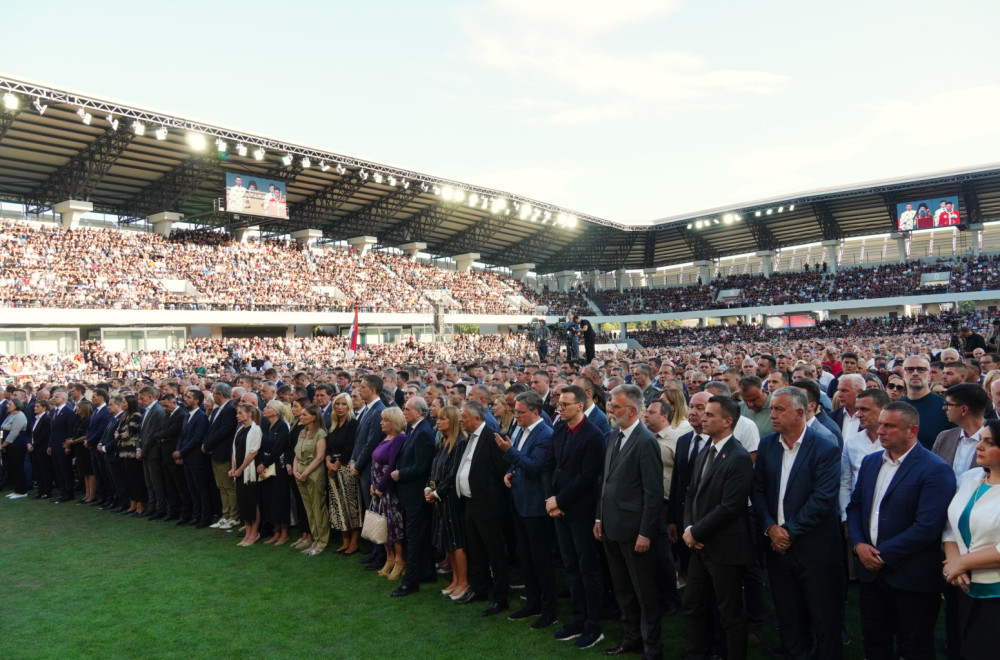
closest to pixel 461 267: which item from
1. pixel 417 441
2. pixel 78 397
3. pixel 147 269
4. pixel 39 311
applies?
pixel 147 269

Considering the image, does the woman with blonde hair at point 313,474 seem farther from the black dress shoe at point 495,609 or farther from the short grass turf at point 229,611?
the black dress shoe at point 495,609

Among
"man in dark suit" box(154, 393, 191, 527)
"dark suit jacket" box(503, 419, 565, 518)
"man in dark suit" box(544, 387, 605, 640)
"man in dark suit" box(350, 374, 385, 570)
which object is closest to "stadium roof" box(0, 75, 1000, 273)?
"man in dark suit" box(154, 393, 191, 527)

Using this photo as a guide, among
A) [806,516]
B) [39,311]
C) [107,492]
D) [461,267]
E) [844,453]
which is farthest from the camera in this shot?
[461,267]

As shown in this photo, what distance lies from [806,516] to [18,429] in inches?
490

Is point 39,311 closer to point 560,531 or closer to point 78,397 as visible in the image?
point 78,397

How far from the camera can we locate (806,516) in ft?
12.4

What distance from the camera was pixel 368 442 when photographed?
6.75 m

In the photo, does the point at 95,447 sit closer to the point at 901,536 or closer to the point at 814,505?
the point at 814,505

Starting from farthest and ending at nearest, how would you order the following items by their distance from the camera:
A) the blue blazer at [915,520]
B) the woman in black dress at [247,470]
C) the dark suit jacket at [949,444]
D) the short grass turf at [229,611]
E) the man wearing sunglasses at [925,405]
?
the woman in black dress at [247,470], the man wearing sunglasses at [925,405], the short grass turf at [229,611], the dark suit jacket at [949,444], the blue blazer at [915,520]

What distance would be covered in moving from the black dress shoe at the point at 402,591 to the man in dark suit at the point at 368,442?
815mm

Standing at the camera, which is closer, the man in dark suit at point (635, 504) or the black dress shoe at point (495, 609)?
the man in dark suit at point (635, 504)

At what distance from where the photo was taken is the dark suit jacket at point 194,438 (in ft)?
28.4

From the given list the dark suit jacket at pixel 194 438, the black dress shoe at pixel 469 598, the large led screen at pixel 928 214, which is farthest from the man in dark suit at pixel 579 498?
the large led screen at pixel 928 214

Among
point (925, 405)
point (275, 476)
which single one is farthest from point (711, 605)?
point (275, 476)
